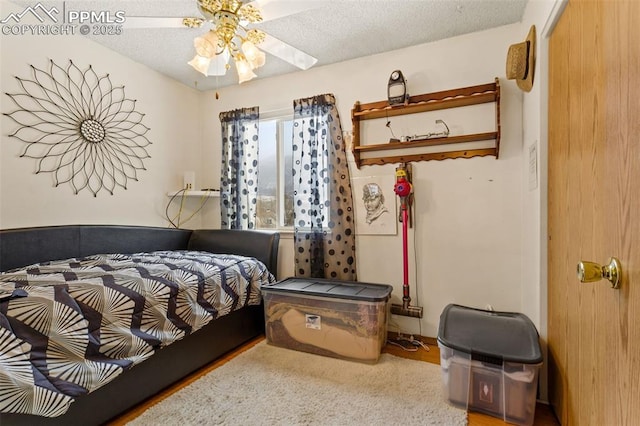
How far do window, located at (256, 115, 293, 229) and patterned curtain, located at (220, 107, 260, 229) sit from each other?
88 mm

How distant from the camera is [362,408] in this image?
1488 mm

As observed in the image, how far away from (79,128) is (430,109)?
2.67m

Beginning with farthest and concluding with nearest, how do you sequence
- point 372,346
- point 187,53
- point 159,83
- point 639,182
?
point 159,83 → point 187,53 → point 372,346 → point 639,182

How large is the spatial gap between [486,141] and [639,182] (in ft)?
5.27

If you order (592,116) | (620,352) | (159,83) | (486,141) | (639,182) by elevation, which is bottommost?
(620,352)

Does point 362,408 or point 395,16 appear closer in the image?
point 362,408

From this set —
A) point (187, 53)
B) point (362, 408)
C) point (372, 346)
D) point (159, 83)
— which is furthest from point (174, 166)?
point (362, 408)

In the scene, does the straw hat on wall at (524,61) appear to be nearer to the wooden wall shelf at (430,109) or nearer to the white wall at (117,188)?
the wooden wall shelf at (430,109)

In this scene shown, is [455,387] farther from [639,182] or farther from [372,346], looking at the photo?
[639,182]

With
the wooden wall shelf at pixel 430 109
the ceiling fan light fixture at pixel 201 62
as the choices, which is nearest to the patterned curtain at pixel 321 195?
the wooden wall shelf at pixel 430 109

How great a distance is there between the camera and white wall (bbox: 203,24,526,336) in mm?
2100

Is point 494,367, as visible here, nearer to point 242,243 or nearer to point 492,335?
point 492,335

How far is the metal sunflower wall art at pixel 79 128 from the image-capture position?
198 centimetres

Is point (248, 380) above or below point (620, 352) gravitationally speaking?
below
